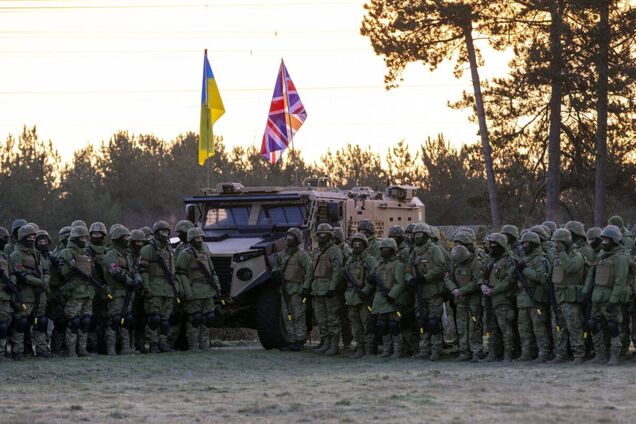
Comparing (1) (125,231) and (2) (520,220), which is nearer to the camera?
(1) (125,231)

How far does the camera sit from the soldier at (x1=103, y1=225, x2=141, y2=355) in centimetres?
1861

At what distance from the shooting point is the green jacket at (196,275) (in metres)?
19.1

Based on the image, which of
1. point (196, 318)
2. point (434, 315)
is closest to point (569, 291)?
point (434, 315)

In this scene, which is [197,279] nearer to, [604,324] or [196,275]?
[196,275]

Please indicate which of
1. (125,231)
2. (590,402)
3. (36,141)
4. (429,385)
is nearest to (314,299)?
(125,231)

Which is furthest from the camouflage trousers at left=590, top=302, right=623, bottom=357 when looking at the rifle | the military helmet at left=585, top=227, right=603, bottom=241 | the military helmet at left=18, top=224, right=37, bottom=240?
the military helmet at left=18, top=224, right=37, bottom=240

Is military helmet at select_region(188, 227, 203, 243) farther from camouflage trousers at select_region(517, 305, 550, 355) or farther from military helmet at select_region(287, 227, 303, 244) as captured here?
camouflage trousers at select_region(517, 305, 550, 355)

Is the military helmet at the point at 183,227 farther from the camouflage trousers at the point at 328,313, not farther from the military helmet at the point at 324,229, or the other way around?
the camouflage trousers at the point at 328,313

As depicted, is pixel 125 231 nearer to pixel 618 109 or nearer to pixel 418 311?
pixel 418 311

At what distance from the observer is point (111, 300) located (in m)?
18.7

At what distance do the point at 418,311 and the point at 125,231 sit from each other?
13.2 feet

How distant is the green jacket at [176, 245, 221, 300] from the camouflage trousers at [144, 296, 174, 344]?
0.29 m

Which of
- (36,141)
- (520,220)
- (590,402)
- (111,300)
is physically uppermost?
(36,141)

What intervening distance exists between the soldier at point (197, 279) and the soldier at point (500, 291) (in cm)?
374
